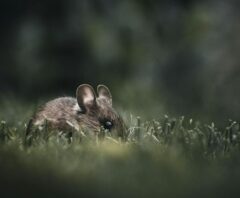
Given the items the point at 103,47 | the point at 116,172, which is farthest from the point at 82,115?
the point at 103,47

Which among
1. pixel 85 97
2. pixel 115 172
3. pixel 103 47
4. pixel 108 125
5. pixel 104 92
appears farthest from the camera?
pixel 103 47

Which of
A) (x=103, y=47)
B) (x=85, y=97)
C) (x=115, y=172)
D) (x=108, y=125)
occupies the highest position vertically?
(x=103, y=47)

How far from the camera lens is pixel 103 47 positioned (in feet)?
37.6

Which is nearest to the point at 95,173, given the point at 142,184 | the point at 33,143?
the point at 142,184

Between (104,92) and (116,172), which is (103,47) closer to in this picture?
(104,92)

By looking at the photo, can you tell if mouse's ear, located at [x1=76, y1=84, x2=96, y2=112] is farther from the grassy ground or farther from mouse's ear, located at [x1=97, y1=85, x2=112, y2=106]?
the grassy ground

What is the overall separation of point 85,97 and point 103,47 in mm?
5543

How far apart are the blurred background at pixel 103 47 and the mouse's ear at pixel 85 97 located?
492 cm

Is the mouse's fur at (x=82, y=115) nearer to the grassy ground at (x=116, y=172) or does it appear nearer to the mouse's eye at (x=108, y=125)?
the mouse's eye at (x=108, y=125)

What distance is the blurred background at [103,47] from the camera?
37.2 feet

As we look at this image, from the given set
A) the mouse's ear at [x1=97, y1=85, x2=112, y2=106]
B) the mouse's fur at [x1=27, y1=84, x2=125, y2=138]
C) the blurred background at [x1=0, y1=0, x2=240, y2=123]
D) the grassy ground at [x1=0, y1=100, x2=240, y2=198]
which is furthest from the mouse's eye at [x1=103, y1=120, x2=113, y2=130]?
the blurred background at [x1=0, y1=0, x2=240, y2=123]

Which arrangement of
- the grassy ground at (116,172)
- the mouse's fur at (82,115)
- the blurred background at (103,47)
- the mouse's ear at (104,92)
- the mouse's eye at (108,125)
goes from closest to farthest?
the grassy ground at (116,172) < the mouse's fur at (82,115) < the mouse's eye at (108,125) < the mouse's ear at (104,92) < the blurred background at (103,47)

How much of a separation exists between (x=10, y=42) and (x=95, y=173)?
850 cm

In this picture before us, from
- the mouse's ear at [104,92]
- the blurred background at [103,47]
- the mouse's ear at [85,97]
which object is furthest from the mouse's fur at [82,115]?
the blurred background at [103,47]
